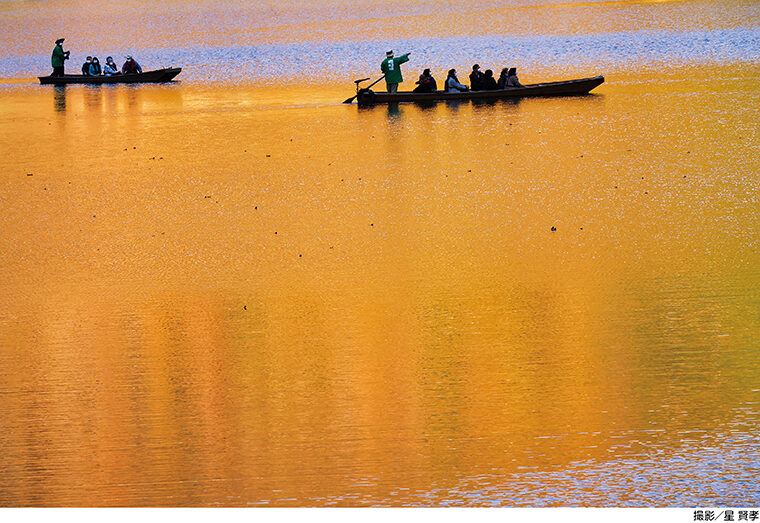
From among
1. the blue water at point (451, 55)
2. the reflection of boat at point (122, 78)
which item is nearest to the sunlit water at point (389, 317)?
the reflection of boat at point (122, 78)

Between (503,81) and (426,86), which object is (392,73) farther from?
(503,81)

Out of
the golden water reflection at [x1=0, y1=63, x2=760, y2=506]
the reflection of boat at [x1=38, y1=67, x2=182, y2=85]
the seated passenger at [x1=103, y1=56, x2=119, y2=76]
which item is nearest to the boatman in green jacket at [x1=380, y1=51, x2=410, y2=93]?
the golden water reflection at [x1=0, y1=63, x2=760, y2=506]

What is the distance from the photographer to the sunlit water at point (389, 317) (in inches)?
262

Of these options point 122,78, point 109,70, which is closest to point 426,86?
point 122,78

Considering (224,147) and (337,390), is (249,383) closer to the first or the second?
(337,390)

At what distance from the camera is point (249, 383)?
811 cm

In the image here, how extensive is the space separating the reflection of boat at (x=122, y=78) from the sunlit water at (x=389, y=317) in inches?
591

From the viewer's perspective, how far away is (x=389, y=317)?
9.50m

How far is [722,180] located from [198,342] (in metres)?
8.86

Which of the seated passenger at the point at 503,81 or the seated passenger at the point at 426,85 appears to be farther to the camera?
the seated passenger at the point at 426,85

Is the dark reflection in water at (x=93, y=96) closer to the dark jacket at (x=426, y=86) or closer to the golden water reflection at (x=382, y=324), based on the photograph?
the dark jacket at (x=426, y=86)

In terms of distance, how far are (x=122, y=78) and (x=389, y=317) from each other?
97.0 ft

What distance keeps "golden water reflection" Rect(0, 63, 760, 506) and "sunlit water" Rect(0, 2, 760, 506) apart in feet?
0.10

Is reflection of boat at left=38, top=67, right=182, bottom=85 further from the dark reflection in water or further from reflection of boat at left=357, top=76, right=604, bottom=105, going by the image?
reflection of boat at left=357, top=76, right=604, bottom=105
